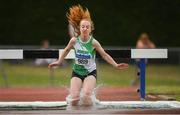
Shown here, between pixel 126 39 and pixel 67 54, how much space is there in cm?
1995

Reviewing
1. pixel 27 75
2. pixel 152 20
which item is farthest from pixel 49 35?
pixel 27 75

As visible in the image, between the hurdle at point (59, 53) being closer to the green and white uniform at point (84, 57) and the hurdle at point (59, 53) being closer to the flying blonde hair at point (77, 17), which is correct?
the flying blonde hair at point (77, 17)

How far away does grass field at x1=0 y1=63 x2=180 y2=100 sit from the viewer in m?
22.4

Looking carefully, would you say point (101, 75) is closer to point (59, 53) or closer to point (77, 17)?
point (59, 53)

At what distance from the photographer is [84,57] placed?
12.2 meters

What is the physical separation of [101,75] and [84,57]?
10.6 metres

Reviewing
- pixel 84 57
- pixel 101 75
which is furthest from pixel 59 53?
pixel 101 75

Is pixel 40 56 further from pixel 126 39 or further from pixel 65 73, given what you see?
pixel 126 39

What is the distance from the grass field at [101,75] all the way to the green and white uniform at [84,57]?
9104 millimetres

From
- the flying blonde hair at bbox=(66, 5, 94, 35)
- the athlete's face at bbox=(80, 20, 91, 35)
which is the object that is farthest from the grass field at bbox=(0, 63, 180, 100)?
the athlete's face at bbox=(80, 20, 91, 35)

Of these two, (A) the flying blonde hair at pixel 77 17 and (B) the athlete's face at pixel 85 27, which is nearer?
(B) the athlete's face at pixel 85 27

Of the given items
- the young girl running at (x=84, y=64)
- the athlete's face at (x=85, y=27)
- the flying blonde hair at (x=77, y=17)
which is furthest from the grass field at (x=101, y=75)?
the athlete's face at (x=85, y=27)

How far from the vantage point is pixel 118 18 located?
32.6 meters

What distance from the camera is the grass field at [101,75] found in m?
22.4
